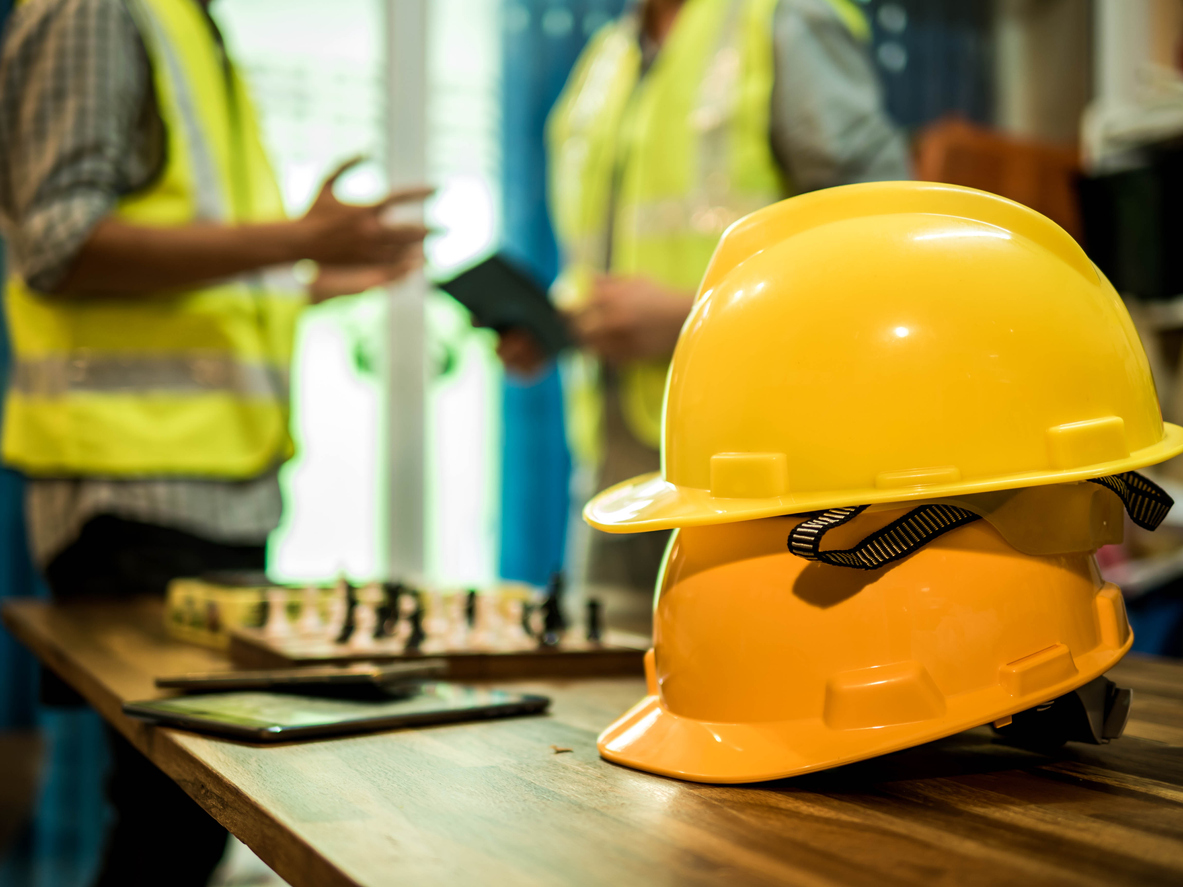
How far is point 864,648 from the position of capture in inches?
21.6

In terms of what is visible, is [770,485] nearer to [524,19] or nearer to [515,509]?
[515,509]

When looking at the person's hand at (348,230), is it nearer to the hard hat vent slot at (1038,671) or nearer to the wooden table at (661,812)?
the wooden table at (661,812)

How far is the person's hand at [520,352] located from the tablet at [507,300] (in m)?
0.04

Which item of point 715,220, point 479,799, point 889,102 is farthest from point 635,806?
point 889,102

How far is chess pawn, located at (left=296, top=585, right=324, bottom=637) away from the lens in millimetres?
1009

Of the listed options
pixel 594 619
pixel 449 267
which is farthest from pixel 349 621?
pixel 449 267

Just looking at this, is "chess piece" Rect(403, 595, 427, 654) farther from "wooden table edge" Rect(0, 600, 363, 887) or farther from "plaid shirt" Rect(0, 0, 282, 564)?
"plaid shirt" Rect(0, 0, 282, 564)

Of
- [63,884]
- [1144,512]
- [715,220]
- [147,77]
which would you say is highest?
[147,77]

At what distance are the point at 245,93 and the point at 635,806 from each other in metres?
1.44

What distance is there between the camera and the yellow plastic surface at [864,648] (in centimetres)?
54

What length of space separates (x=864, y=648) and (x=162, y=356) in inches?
47.0

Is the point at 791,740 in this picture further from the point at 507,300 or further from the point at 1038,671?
the point at 507,300

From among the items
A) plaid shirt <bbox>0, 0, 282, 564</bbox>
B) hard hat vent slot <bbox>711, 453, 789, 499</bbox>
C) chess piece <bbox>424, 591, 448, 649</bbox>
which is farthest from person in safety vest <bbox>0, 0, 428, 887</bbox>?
hard hat vent slot <bbox>711, 453, 789, 499</bbox>

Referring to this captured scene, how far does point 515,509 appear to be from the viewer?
2844 mm
